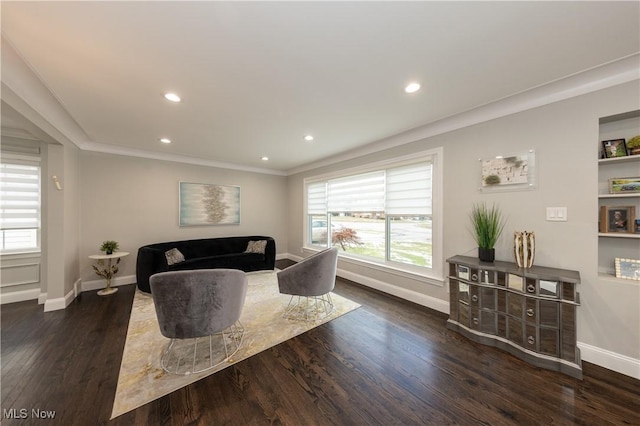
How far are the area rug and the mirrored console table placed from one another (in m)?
1.39

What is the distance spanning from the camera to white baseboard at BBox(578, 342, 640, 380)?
178cm

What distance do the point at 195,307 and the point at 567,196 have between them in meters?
3.54

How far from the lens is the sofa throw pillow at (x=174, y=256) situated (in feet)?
12.9

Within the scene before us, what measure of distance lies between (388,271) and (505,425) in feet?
7.33

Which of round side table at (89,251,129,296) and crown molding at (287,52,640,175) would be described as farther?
round side table at (89,251,129,296)

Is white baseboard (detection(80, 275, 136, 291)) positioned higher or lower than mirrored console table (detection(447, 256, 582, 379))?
lower

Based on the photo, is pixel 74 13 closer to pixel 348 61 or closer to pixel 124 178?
pixel 348 61

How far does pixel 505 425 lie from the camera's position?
140 cm

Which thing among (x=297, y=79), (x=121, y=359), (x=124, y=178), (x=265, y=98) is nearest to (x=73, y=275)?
(x=124, y=178)

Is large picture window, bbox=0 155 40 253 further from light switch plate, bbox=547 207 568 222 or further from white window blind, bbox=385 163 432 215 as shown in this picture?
light switch plate, bbox=547 207 568 222

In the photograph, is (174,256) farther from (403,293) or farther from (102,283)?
(403,293)

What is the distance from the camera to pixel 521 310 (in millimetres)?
2027

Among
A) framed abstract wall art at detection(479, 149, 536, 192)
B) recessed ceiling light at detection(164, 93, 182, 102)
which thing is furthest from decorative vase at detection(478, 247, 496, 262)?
recessed ceiling light at detection(164, 93, 182, 102)

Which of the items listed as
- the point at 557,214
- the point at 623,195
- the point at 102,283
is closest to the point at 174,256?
the point at 102,283
